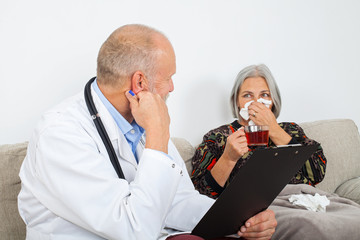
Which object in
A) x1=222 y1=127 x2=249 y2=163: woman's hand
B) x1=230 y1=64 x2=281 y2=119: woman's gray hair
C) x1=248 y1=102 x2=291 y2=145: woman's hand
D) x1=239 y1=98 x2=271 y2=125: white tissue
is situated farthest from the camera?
x1=230 y1=64 x2=281 y2=119: woman's gray hair

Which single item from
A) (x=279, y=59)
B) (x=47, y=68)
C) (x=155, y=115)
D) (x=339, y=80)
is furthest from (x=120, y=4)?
(x=339, y=80)

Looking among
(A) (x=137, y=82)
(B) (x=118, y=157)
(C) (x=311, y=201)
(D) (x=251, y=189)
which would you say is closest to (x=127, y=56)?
(A) (x=137, y=82)

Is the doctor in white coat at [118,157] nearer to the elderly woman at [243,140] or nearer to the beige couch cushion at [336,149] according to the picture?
the elderly woman at [243,140]

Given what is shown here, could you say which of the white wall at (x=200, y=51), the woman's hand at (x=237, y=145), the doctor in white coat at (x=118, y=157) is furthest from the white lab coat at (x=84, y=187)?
the woman's hand at (x=237, y=145)

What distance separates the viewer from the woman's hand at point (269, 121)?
2.35 m

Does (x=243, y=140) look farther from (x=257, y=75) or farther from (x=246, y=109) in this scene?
(x=257, y=75)

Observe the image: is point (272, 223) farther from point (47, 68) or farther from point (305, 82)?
point (305, 82)

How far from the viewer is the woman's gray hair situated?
255 cm

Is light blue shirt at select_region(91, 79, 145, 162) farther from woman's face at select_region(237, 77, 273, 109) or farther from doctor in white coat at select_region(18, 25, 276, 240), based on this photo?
woman's face at select_region(237, 77, 273, 109)

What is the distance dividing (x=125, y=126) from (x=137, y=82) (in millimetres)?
167

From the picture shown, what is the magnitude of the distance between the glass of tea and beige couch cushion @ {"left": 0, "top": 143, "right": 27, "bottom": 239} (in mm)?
1094

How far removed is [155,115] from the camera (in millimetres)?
1338

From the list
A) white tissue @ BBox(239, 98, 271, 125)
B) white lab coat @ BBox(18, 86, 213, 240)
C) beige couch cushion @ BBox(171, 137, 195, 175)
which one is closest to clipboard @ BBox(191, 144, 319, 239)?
white lab coat @ BBox(18, 86, 213, 240)

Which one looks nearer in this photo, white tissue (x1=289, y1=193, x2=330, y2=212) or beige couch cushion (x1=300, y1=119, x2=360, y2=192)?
white tissue (x1=289, y1=193, x2=330, y2=212)
